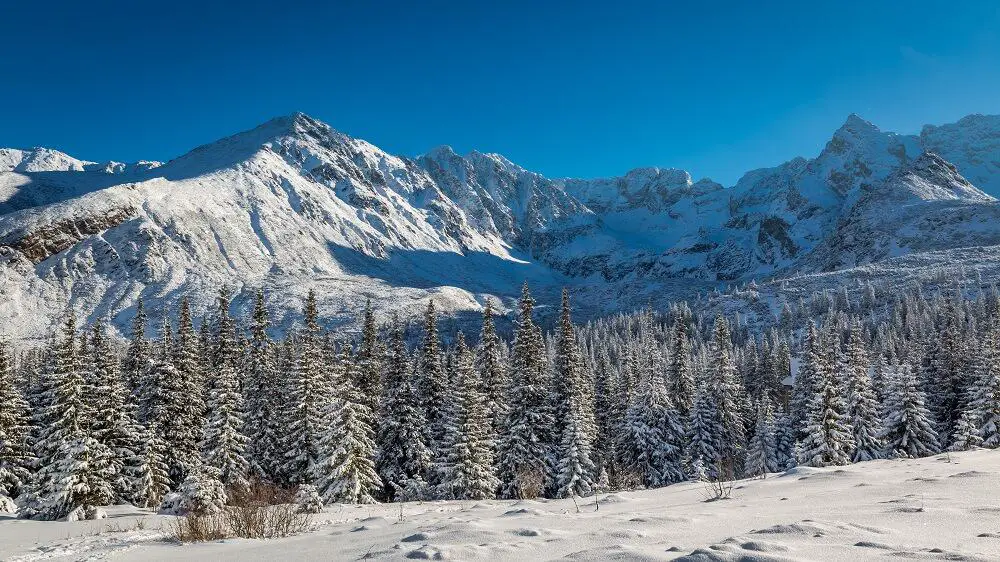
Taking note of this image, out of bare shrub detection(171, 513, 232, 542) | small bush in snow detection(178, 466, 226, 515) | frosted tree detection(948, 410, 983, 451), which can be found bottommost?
frosted tree detection(948, 410, 983, 451)

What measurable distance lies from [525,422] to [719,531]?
32.4 m

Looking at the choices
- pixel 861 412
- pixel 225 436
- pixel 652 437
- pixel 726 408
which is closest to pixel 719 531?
pixel 225 436

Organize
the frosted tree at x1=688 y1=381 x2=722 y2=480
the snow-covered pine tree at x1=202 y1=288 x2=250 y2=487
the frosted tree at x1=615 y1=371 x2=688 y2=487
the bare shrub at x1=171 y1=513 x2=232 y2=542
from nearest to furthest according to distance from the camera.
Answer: the bare shrub at x1=171 y1=513 x2=232 y2=542 → the snow-covered pine tree at x1=202 y1=288 x2=250 y2=487 → the frosted tree at x1=615 y1=371 x2=688 y2=487 → the frosted tree at x1=688 y1=381 x2=722 y2=480

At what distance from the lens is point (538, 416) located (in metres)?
39.5

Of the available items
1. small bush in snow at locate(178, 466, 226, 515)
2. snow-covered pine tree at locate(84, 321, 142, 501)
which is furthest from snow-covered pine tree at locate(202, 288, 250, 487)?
small bush in snow at locate(178, 466, 226, 515)

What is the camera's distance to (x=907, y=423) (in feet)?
131

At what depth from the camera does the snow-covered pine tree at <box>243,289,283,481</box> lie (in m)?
38.7

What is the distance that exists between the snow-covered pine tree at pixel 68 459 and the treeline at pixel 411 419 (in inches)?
3.6

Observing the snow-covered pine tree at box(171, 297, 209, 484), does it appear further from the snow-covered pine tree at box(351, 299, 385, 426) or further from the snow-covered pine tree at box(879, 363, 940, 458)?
the snow-covered pine tree at box(879, 363, 940, 458)

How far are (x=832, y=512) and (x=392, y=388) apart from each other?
1314 inches

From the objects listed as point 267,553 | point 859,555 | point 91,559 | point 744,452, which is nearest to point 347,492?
point 91,559

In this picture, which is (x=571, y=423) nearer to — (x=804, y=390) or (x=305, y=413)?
(x=305, y=413)

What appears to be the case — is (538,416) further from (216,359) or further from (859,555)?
(859,555)

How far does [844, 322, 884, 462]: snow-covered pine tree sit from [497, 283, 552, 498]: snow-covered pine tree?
71.4ft
